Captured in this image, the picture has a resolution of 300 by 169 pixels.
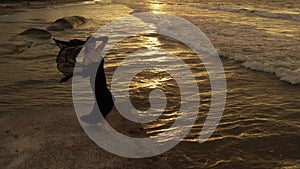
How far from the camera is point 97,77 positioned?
637 centimetres

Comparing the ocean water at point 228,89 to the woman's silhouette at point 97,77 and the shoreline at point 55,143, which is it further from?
the woman's silhouette at point 97,77

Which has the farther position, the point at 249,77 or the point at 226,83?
the point at 249,77

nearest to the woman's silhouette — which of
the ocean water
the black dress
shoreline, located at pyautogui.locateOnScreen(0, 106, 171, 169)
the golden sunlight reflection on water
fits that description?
the black dress

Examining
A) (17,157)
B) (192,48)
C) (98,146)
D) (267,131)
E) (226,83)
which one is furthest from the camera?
(192,48)

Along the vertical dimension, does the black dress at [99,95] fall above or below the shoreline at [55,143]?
above

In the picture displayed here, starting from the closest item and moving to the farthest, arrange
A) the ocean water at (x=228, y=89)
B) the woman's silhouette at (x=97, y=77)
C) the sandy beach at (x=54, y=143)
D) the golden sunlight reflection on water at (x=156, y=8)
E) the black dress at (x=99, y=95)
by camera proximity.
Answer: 1. the sandy beach at (x=54, y=143)
2. the ocean water at (x=228, y=89)
3. the woman's silhouette at (x=97, y=77)
4. the black dress at (x=99, y=95)
5. the golden sunlight reflection on water at (x=156, y=8)

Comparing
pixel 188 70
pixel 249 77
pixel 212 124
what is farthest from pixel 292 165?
pixel 188 70

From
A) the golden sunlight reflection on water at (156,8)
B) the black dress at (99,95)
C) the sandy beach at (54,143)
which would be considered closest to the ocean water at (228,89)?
the sandy beach at (54,143)

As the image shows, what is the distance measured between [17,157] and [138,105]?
3.06m

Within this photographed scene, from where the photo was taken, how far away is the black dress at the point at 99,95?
20.7ft

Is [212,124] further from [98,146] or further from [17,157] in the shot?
[17,157]

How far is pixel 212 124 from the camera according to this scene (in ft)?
22.4

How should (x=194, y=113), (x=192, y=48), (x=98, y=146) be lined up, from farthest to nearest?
(x=192, y=48) → (x=194, y=113) → (x=98, y=146)

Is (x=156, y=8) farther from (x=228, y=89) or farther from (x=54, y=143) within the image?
(x=54, y=143)
